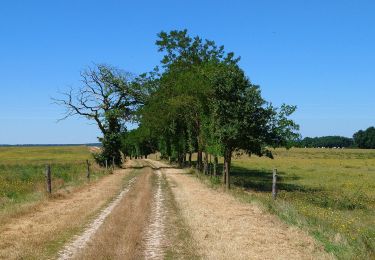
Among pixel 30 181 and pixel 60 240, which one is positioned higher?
pixel 30 181

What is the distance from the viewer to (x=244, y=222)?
593 inches

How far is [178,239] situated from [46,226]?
450 centimetres

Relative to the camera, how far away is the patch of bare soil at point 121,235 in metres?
10.3

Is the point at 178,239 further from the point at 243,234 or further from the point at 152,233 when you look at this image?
the point at 243,234

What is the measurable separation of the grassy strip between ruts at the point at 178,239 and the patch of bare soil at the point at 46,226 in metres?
2.65

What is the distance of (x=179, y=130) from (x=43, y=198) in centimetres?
3893

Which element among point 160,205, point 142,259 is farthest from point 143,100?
point 142,259

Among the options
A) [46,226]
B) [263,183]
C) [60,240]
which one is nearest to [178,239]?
[60,240]

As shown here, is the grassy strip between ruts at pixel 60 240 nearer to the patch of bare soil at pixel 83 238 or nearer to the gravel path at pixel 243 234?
the patch of bare soil at pixel 83 238


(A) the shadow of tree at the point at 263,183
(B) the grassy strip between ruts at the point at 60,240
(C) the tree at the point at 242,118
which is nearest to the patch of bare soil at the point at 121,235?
(B) the grassy strip between ruts at the point at 60,240

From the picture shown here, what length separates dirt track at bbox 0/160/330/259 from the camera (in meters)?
10.5

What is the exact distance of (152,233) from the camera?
1288cm

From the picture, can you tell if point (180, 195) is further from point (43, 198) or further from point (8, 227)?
point (8, 227)

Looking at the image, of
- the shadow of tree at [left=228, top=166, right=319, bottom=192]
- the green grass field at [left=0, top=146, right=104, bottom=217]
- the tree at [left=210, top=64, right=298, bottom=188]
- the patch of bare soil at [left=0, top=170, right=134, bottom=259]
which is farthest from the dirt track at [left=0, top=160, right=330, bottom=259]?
the shadow of tree at [left=228, top=166, right=319, bottom=192]
